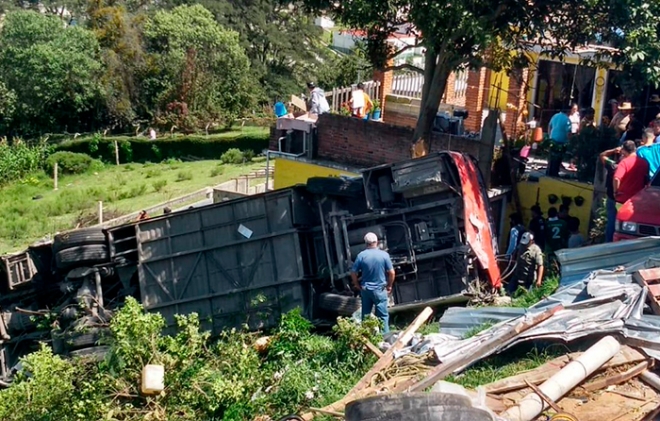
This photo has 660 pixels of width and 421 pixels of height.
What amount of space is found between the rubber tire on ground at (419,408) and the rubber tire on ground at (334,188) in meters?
5.57

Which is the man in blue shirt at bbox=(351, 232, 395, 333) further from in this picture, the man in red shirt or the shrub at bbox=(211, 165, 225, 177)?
the shrub at bbox=(211, 165, 225, 177)

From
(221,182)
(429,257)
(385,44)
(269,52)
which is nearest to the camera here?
(429,257)

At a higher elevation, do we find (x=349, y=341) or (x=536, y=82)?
(x=536, y=82)

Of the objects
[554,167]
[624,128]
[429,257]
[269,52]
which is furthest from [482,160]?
[269,52]

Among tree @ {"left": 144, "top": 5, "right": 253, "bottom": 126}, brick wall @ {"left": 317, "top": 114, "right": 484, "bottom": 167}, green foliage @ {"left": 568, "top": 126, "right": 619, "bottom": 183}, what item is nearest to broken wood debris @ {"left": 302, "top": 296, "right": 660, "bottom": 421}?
green foliage @ {"left": 568, "top": 126, "right": 619, "bottom": 183}

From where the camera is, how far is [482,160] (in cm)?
1561

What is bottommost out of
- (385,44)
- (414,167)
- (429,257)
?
(429,257)

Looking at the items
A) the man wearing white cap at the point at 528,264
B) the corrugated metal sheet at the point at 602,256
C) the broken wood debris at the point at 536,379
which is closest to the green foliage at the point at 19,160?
the man wearing white cap at the point at 528,264

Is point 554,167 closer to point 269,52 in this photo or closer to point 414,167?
point 414,167

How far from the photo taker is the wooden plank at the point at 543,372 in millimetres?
8594

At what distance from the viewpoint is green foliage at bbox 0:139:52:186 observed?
121ft

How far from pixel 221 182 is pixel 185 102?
592 inches

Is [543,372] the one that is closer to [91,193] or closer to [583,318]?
[583,318]

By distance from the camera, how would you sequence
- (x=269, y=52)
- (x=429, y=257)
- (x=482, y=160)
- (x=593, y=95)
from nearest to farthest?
(x=429, y=257) < (x=482, y=160) < (x=593, y=95) < (x=269, y=52)
